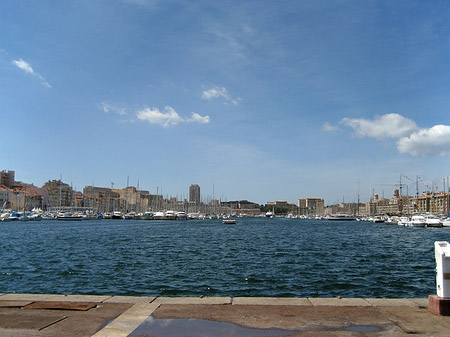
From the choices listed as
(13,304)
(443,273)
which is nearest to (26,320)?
(13,304)

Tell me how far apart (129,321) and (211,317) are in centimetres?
173

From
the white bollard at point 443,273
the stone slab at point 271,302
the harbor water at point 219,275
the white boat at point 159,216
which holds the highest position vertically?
the white bollard at point 443,273

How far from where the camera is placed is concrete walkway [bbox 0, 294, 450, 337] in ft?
23.8

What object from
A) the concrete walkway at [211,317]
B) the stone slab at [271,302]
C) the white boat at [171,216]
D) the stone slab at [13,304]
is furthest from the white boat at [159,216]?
the stone slab at [271,302]

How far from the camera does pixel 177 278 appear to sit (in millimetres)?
22344

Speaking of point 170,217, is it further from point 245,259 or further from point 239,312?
point 239,312

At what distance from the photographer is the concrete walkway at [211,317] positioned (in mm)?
7266

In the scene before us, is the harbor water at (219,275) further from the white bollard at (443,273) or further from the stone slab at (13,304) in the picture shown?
the white bollard at (443,273)

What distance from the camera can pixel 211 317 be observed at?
833cm

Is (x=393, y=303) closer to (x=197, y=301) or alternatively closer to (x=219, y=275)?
(x=197, y=301)

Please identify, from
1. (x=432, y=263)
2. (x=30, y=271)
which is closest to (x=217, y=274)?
(x=30, y=271)

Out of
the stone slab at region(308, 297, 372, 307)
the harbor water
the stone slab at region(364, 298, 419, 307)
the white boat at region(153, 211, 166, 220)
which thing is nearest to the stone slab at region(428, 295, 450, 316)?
the stone slab at region(364, 298, 419, 307)

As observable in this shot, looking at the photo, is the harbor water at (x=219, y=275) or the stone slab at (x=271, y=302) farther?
the harbor water at (x=219, y=275)

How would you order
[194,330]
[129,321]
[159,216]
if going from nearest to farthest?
[194,330], [129,321], [159,216]
